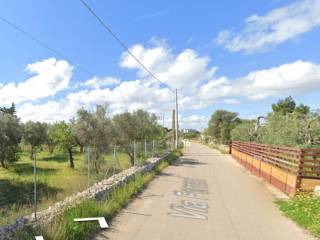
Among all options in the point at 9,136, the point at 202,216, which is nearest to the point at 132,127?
the point at 9,136

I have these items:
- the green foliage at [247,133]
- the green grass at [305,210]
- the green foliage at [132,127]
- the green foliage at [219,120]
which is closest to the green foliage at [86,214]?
the green grass at [305,210]

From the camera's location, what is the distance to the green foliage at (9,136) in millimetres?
28105

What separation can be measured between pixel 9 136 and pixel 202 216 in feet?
82.7

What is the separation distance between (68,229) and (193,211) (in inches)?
157

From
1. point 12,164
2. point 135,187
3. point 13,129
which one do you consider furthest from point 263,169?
point 12,164

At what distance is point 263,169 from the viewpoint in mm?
17109

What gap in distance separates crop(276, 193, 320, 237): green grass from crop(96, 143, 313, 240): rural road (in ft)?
0.73

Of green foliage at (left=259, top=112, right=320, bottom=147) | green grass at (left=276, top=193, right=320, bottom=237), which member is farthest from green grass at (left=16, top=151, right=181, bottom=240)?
green foliage at (left=259, top=112, right=320, bottom=147)

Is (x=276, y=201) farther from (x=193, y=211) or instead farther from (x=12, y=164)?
(x=12, y=164)

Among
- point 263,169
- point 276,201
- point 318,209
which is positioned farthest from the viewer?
point 263,169

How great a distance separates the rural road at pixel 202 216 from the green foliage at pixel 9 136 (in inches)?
745

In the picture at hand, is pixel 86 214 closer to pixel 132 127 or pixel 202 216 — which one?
pixel 202 216

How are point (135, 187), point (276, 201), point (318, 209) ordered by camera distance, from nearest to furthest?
point (318, 209) < point (276, 201) < point (135, 187)

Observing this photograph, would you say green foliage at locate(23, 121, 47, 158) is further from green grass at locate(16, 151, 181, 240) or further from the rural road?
green grass at locate(16, 151, 181, 240)
